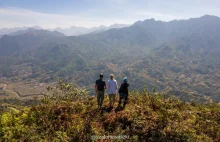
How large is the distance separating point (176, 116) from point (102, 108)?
654cm

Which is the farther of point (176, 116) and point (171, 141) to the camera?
point (176, 116)

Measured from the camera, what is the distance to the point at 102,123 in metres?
15.4

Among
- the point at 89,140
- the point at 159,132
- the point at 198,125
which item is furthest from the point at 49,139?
the point at 198,125

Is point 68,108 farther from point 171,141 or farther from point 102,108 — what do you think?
point 171,141

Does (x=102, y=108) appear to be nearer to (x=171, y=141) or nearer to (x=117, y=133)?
(x=117, y=133)

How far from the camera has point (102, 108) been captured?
1823cm

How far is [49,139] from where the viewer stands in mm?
12758

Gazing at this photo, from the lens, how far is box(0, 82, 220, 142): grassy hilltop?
12.9 metres

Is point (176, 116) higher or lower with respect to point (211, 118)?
higher

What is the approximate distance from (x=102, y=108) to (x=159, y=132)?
6.58 metres

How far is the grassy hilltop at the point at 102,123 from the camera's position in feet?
42.4

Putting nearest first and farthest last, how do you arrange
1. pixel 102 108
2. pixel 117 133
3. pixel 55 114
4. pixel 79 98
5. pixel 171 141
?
pixel 171 141, pixel 117 133, pixel 55 114, pixel 102 108, pixel 79 98

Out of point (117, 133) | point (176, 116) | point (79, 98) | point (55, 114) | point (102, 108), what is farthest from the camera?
point (79, 98)

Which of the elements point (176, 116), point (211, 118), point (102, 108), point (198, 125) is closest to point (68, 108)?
point (102, 108)
